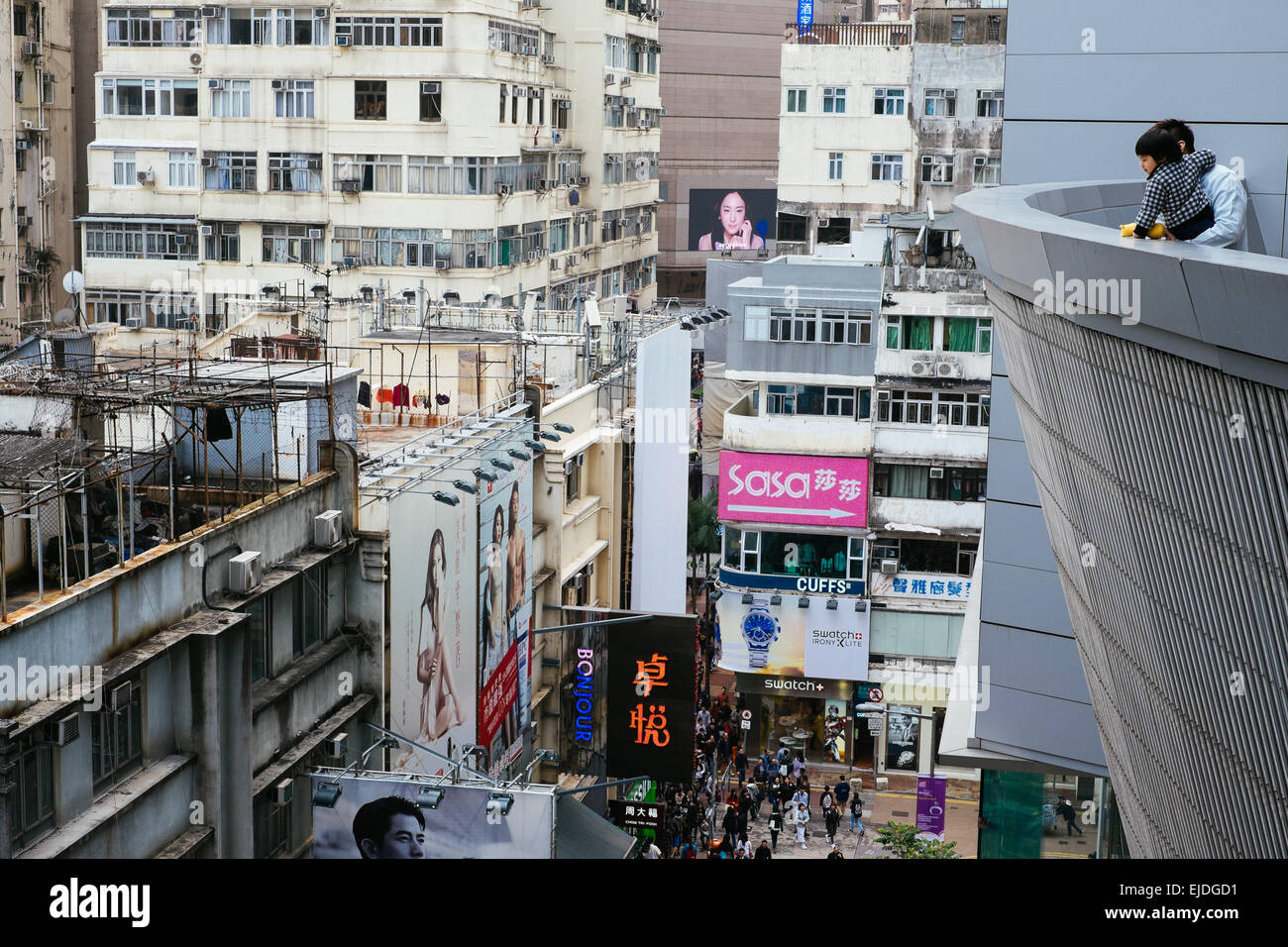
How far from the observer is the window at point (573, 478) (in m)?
28.1

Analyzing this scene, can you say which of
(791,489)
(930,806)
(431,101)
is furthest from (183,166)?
(930,806)

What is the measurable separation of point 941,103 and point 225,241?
20.7 metres

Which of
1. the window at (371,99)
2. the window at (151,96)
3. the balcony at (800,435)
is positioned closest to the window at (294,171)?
the window at (371,99)

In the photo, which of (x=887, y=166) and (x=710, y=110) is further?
(x=710, y=110)

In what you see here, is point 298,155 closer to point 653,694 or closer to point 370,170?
point 370,170

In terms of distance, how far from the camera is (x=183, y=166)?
45.3 metres

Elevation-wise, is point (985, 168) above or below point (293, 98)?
below

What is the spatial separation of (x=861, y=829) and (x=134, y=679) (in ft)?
66.8

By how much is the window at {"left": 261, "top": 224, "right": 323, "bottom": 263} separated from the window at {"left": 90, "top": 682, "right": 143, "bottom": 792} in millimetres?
31978

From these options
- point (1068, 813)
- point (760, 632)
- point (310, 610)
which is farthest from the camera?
point (760, 632)

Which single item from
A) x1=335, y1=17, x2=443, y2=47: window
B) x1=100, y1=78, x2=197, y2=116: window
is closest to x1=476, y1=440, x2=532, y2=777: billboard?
x1=335, y1=17, x2=443, y2=47: window

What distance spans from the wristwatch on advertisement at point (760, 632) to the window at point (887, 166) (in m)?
21.5
